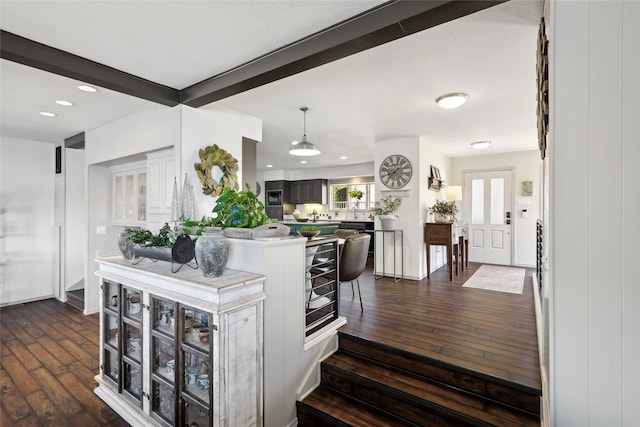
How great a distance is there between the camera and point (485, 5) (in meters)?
1.57

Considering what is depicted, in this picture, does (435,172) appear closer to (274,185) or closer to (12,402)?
(274,185)

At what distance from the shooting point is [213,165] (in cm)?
321

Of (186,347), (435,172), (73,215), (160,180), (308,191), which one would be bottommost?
(186,347)

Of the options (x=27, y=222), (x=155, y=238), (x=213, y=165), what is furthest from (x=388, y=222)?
(x=27, y=222)

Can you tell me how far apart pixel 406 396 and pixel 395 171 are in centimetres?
366

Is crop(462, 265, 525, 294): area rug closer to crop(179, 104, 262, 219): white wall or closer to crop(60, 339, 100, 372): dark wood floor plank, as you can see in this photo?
crop(179, 104, 262, 219): white wall

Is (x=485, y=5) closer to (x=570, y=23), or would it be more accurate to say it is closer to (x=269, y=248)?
(x=570, y=23)

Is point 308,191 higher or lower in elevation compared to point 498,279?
higher

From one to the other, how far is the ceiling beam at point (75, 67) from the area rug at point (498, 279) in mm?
4727

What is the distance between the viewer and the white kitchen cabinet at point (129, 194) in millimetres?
3984

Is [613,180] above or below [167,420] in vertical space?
above

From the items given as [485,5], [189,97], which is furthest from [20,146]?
[485,5]

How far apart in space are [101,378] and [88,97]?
2669 mm

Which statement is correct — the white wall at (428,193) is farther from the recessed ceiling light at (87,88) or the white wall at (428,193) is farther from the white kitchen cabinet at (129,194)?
the recessed ceiling light at (87,88)
